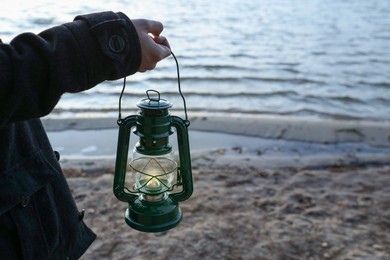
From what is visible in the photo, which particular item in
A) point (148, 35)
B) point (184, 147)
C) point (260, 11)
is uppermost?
point (148, 35)

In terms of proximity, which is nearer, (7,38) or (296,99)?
(296,99)

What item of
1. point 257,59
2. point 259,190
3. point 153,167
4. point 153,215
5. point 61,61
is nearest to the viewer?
point 61,61

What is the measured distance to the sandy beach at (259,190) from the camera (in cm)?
371

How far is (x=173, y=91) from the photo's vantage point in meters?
8.43

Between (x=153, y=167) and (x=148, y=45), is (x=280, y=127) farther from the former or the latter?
(x=148, y=45)

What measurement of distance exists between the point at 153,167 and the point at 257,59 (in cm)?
856

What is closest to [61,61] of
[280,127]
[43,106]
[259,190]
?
[43,106]

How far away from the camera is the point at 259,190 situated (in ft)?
15.3

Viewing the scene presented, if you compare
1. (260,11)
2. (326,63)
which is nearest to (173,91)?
(326,63)

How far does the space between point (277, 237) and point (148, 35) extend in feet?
8.06

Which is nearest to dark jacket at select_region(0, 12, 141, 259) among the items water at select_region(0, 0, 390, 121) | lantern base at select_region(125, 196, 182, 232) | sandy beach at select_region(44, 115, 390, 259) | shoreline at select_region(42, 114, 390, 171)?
lantern base at select_region(125, 196, 182, 232)

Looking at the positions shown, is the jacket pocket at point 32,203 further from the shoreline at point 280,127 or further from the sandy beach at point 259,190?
the shoreline at point 280,127

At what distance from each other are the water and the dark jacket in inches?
218

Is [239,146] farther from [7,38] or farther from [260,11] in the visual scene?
[260,11]
